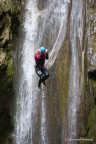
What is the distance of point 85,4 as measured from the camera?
14.4 metres

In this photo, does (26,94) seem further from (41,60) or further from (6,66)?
(41,60)

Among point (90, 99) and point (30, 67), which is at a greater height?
point (30, 67)

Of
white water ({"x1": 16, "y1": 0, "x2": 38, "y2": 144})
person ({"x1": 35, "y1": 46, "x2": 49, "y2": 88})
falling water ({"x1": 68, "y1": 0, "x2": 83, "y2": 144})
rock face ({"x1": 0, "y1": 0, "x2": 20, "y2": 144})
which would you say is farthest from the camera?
falling water ({"x1": 68, "y1": 0, "x2": 83, "y2": 144})

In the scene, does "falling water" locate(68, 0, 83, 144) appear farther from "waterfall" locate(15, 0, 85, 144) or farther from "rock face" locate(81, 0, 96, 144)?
"rock face" locate(81, 0, 96, 144)

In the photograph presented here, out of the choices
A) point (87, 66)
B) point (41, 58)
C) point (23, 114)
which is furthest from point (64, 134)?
point (41, 58)

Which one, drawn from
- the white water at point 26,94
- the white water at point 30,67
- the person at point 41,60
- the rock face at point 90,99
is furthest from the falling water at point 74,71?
the person at point 41,60

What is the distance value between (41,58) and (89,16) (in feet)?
19.4

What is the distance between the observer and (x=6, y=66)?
1173 centimetres

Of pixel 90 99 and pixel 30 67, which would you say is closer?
pixel 30 67

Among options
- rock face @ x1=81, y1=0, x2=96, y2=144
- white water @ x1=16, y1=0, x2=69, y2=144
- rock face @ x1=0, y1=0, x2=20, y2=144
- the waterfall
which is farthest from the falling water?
rock face @ x1=0, y1=0, x2=20, y2=144

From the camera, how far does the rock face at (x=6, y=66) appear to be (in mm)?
11321

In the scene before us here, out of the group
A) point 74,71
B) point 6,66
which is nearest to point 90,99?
point 74,71

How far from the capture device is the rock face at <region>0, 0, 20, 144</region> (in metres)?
11.3

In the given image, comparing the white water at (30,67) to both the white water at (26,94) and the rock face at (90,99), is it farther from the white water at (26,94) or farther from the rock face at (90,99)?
the rock face at (90,99)
